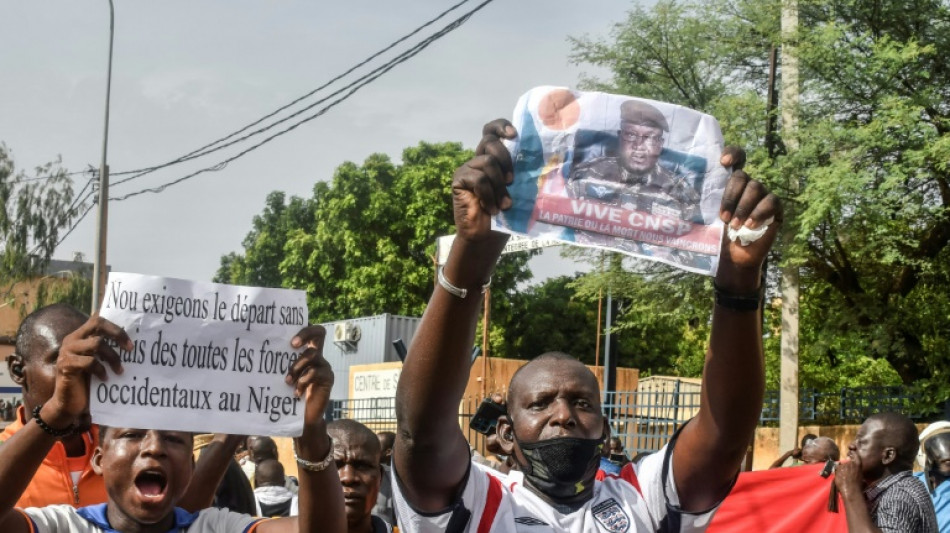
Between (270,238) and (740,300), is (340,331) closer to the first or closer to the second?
(270,238)

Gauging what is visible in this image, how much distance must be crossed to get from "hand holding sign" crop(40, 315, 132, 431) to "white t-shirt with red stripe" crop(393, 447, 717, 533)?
0.84 meters

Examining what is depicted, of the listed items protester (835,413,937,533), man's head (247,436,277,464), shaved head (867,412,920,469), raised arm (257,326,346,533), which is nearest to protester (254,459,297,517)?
man's head (247,436,277,464)

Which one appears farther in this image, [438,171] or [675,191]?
[438,171]

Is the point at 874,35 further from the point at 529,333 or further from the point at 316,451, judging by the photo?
the point at 529,333

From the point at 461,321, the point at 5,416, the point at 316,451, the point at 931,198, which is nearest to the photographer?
the point at 461,321

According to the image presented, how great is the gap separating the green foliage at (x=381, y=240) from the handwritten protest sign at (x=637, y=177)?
32922mm

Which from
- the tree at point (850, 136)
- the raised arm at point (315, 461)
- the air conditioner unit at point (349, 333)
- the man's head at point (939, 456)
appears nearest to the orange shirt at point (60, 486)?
the raised arm at point (315, 461)

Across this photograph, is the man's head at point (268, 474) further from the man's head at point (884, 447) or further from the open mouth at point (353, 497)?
the man's head at point (884, 447)

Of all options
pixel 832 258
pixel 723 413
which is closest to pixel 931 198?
pixel 832 258

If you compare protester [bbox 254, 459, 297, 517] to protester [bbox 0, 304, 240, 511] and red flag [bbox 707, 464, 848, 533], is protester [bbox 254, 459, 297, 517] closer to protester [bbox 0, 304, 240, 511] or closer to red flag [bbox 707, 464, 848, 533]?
red flag [bbox 707, 464, 848, 533]

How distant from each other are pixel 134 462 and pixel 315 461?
1.66 ft

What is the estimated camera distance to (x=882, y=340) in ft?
50.1

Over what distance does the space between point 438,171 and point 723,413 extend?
3501cm

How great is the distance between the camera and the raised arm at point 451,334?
2.59 m
